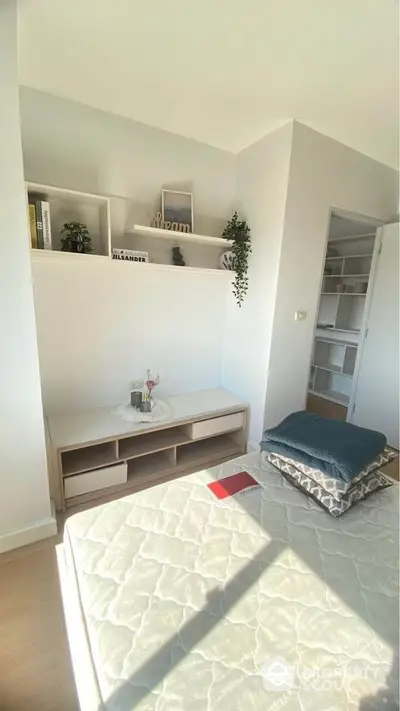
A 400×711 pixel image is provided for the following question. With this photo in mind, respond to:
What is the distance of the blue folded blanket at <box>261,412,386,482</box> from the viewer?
1.25m

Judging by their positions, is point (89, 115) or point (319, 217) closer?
point (89, 115)

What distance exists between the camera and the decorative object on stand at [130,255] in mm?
1980

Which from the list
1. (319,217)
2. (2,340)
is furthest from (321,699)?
(319,217)

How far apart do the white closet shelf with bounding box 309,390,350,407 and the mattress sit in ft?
8.24

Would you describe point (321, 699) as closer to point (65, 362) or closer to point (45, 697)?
point (45, 697)

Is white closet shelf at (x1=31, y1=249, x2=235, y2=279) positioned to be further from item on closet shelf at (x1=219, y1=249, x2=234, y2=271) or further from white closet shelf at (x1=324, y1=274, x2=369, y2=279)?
white closet shelf at (x1=324, y1=274, x2=369, y2=279)

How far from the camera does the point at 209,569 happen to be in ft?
3.18

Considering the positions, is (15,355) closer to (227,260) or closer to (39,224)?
(39,224)

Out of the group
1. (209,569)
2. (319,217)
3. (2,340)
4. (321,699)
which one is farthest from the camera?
(319,217)

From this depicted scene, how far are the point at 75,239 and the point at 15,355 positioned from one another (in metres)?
0.80

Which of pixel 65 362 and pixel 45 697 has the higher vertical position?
pixel 65 362

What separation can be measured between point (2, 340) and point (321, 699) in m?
1.58

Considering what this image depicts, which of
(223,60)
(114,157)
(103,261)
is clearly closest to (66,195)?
(103,261)

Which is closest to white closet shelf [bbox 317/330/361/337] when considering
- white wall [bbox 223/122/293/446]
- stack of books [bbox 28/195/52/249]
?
white wall [bbox 223/122/293/446]
